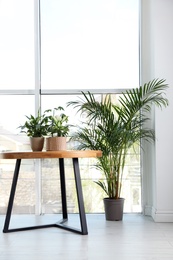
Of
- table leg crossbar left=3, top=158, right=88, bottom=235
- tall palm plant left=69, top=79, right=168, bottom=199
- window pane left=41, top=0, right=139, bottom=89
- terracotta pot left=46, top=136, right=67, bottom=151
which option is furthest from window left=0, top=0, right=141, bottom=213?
terracotta pot left=46, top=136, right=67, bottom=151

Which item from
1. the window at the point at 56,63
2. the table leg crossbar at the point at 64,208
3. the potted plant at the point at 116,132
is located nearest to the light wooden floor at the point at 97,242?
the table leg crossbar at the point at 64,208

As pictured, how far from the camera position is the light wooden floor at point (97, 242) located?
2279 mm

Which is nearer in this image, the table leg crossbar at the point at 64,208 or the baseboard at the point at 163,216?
the table leg crossbar at the point at 64,208

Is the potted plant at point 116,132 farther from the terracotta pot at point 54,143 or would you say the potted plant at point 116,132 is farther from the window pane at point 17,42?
the window pane at point 17,42

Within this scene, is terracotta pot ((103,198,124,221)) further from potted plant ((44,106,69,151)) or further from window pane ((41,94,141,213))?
potted plant ((44,106,69,151))

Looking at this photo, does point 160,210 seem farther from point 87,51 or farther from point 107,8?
point 107,8

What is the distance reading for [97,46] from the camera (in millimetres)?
3867

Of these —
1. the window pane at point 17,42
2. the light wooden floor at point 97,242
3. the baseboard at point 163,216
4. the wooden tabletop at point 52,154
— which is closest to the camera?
the light wooden floor at point 97,242

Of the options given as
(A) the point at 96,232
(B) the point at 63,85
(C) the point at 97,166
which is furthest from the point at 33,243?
(B) the point at 63,85

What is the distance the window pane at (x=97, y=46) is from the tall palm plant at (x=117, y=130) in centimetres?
37

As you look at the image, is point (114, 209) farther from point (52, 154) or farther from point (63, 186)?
point (52, 154)

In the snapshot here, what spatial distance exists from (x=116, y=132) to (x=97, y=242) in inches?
43.7

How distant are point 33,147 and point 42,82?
43.6 inches

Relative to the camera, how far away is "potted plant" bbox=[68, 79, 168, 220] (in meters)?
3.38
